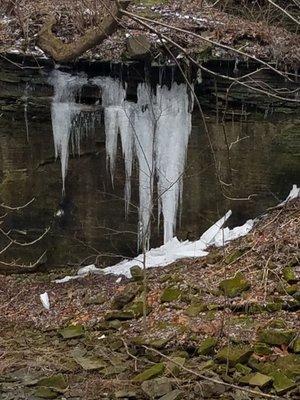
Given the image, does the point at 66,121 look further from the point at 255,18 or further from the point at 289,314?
the point at 289,314

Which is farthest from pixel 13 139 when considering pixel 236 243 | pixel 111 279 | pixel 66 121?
pixel 236 243

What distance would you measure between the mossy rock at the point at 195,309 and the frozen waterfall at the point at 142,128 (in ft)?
5.97

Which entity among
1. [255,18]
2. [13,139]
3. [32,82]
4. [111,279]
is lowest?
[111,279]

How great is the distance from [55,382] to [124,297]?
151 centimetres

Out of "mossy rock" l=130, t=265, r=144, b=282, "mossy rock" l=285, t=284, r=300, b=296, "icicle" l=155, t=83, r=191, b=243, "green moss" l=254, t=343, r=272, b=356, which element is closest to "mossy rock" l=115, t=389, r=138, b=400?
"green moss" l=254, t=343, r=272, b=356

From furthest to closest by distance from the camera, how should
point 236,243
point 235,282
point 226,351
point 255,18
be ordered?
point 255,18, point 236,243, point 235,282, point 226,351

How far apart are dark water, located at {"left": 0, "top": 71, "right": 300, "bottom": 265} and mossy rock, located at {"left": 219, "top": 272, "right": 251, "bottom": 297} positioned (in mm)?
1998

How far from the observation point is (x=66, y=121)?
7309 millimetres

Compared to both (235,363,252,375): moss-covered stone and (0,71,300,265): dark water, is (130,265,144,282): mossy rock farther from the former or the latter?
(235,363,252,375): moss-covered stone

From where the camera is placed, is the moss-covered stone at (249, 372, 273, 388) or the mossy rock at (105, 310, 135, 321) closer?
the moss-covered stone at (249, 372, 273, 388)

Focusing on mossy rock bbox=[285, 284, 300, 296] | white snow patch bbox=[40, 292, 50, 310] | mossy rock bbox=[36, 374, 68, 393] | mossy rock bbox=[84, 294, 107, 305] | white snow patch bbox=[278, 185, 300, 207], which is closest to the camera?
mossy rock bbox=[36, 374, 68, 393]

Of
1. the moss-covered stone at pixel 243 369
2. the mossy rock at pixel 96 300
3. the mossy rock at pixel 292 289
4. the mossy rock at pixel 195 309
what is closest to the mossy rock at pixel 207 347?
the moss-covered stone at pixel 243 369

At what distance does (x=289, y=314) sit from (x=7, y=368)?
2563 millimetres

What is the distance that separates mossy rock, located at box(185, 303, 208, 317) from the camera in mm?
5305
